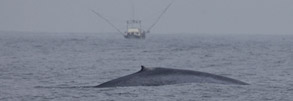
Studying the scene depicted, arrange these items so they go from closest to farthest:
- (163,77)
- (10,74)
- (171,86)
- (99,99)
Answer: (99,99)
(163,77)
(171,86)
(10,74)

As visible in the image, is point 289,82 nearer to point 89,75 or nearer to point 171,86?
point 171,86

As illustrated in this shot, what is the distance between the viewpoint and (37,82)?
32.8 metres

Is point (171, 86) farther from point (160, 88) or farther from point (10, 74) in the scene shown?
point (10, 74)

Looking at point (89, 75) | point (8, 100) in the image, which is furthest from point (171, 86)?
point (89, 75)

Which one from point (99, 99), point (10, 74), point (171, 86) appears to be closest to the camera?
point (99, 99)

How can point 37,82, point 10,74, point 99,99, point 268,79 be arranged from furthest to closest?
point 10,74, point 268,79, point 37,82, point 99,99

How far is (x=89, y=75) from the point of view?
38.3 metres

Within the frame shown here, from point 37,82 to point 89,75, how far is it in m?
5.88

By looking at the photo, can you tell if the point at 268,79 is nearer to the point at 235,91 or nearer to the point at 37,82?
the point at 235,91

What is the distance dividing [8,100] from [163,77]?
6.00m

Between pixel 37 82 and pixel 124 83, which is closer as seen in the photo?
pixel 124 83

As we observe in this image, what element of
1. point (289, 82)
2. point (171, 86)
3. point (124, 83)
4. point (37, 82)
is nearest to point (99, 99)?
point (124, 83)

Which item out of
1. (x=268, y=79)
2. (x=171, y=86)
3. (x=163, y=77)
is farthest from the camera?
(x=268, y=79)

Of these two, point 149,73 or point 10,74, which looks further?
point 10,74
